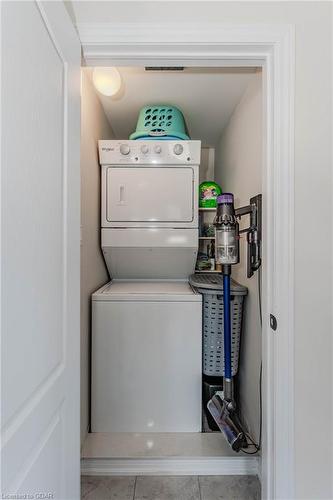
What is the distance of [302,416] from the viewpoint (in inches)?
40.8

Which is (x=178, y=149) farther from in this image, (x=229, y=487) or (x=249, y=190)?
(x=229, y=487)

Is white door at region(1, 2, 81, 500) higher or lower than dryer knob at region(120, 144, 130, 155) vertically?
lower

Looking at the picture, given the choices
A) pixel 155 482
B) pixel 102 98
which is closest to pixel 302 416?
pixel 155 482

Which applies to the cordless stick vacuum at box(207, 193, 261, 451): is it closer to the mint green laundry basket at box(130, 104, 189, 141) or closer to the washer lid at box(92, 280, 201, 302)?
the washer lid at box(92, 280, 201, 302)

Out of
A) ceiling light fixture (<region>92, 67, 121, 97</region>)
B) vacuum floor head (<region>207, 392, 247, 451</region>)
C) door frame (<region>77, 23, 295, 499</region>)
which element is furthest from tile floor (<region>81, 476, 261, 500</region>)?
ceiling light fixture (<region>92, 67, 121, 97</region>)

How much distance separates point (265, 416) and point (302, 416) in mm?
146

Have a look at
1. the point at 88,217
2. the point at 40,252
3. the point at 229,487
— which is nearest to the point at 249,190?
the point at 88,217

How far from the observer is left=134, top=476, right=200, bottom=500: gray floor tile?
1335 millimetres

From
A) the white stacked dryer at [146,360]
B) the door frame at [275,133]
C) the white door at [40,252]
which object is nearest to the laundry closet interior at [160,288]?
the white stacked dryer at [146,360]

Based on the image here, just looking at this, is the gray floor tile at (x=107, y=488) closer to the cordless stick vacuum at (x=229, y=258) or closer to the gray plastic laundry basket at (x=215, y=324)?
the cordless stick vacuum at (x=229, y=258)

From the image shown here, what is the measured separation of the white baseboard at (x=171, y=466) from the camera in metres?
1.45

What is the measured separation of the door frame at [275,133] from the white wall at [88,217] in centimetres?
69

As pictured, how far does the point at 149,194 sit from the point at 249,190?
0.76 meters

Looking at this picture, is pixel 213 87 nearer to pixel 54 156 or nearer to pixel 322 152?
pixel 322 152
